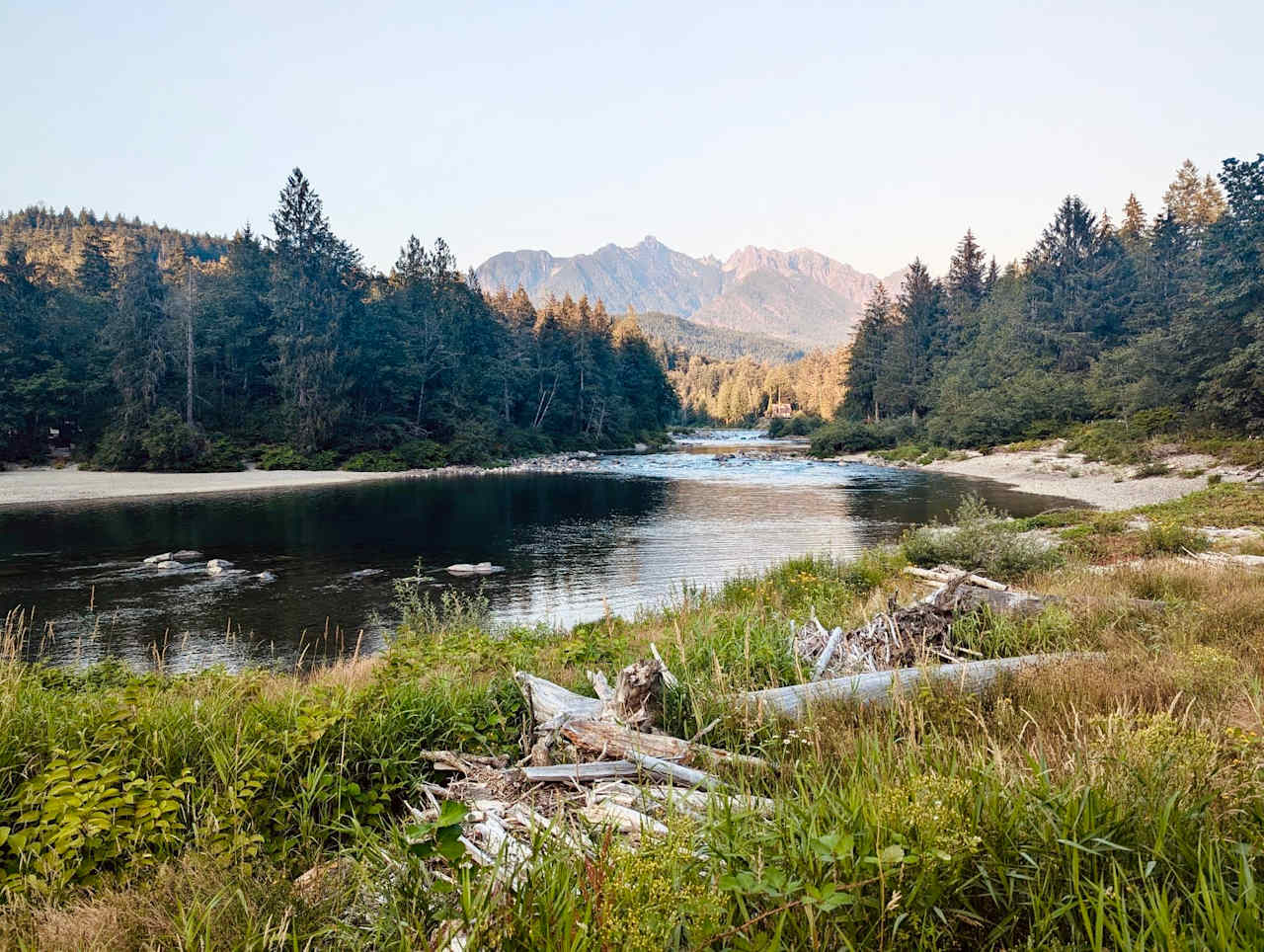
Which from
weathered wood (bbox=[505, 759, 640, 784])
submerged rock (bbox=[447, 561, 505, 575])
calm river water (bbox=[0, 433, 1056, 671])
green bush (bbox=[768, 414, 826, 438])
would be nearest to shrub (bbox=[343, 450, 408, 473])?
calm river water (bbox=[0, 433, 1056, 671])

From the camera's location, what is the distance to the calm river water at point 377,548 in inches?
551

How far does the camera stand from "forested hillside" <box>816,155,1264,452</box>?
3472 cm

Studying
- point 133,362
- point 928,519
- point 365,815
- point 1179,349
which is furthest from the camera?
point 133,362

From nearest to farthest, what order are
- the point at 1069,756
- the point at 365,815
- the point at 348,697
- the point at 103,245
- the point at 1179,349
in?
1. the point at 1069,756
2. the point at 365,815
3. the point at 348,697
4. the point at 1179,349
5. the point at 103,245

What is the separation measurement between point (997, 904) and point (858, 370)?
84280 mm

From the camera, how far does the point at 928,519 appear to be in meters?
25.6

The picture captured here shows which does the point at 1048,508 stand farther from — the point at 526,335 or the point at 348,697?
the point at 526,335

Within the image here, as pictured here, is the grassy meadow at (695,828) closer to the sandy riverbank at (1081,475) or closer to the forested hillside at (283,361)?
the sandy riverbank at (1081,475)

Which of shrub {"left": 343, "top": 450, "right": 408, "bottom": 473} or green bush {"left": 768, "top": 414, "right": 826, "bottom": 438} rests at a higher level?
green bush {"left": 768, "top": 414, "right": 826, "bottom": 438}

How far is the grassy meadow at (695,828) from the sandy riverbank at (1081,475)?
27904mm

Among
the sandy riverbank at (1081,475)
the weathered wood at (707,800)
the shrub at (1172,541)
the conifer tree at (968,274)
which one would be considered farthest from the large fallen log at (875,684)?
the conifer tree at (968,274)

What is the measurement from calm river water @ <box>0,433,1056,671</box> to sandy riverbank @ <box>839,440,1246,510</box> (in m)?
2.64

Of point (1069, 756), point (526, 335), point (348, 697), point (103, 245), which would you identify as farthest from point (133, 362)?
A: point (1069, 756)

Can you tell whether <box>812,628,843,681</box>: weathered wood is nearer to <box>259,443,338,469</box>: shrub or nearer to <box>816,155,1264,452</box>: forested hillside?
<box>816,155,1264,452</box>: forested hillside
